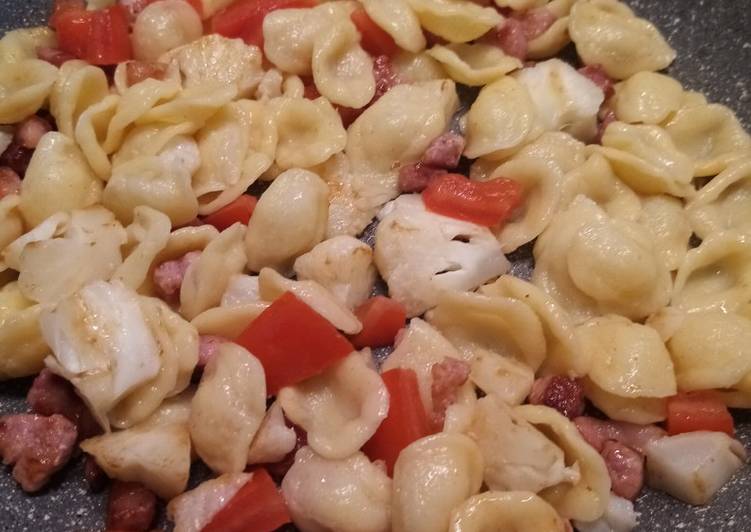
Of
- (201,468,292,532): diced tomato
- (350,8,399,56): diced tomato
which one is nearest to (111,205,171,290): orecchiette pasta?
(201,468,292,532): diced tomato

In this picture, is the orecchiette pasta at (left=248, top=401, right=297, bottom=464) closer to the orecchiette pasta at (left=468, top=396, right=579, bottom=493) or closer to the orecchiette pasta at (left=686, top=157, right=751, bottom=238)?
the orecchiette pasta at (left=468, top=396, right=579, bottom=493)

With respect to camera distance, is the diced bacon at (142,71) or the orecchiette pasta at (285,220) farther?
the diced bacon at (142,71)

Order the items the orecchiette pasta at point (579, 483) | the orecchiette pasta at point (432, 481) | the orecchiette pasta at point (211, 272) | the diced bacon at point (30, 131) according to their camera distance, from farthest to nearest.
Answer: the diced bacon at point (30, 131), the orecchiette pasta at point (211, 272), the orecchiette pasta at point (579, 483), the orecchiette pasta at point (432, 481)

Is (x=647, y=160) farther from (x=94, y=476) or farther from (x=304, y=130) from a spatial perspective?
(x=94, y=476)

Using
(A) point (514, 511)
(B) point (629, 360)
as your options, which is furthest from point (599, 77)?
(A) point (514, 511)

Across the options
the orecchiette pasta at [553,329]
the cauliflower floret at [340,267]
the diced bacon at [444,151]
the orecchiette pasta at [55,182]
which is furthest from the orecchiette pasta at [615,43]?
the orecchiette pasta at [55,182]

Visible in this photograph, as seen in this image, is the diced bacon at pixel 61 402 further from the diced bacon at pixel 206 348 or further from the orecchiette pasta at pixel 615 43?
the orecchiette pasta at pixel 615 43
